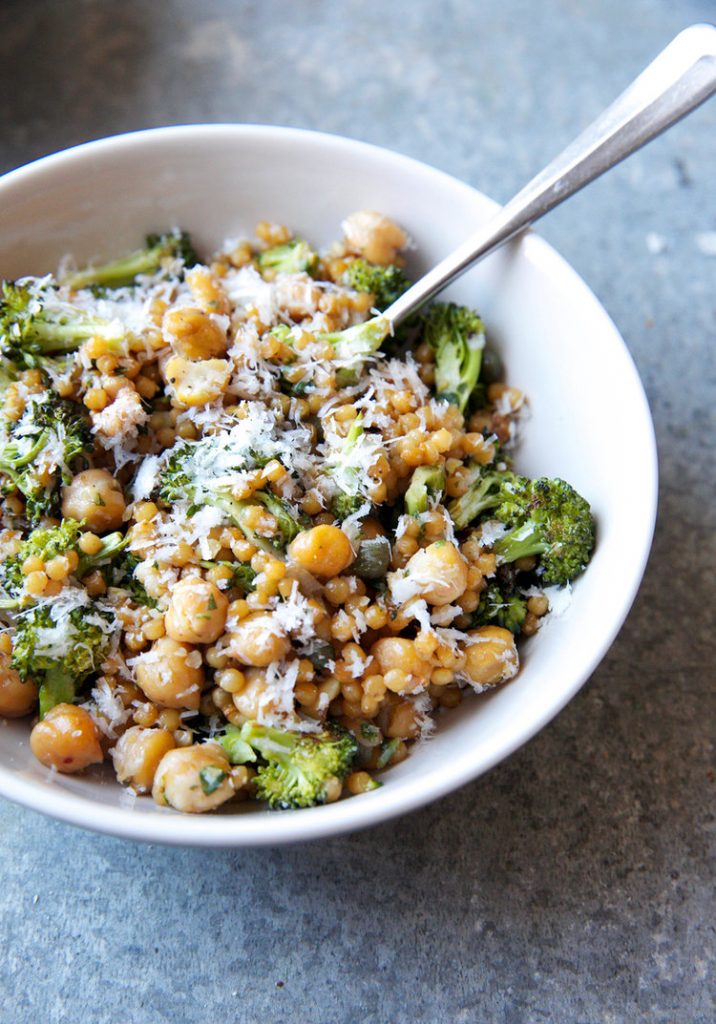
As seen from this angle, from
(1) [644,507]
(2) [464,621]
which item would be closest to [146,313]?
(2) [464,621]

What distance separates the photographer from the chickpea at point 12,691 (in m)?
2.23

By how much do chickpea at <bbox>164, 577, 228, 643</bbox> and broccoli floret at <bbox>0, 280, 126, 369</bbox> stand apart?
2.45ft

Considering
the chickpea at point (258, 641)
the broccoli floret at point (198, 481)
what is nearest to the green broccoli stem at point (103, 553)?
the broccoli floret at point (198, 481)

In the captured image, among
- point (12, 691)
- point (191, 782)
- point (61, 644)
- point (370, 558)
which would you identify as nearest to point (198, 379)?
point (370, 558)

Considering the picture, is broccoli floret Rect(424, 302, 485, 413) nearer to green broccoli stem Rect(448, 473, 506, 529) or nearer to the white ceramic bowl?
the white ceramic bowl

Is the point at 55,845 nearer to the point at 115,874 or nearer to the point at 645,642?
the point at 115,874

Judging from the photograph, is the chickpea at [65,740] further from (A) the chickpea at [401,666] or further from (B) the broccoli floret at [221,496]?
(A) the chickpea at [401,666]

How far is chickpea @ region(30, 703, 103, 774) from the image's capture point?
215 centimetres

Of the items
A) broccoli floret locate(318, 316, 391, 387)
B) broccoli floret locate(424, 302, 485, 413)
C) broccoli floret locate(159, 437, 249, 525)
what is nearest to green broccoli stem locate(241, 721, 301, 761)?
broccoli floret locate(159, 437, 249, 525)

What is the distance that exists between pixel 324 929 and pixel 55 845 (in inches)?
30.3

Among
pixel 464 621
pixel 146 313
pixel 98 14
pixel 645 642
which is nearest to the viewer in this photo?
pixel 464 621

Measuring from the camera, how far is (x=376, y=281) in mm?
2709

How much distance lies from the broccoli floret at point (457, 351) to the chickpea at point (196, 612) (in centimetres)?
91

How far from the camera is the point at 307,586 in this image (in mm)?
2248
